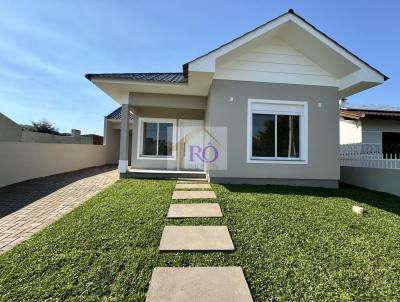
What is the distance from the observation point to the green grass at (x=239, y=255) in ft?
8.63

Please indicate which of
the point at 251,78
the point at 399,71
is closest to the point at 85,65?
the point at 251,78

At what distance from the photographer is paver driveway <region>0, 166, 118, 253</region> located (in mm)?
4297

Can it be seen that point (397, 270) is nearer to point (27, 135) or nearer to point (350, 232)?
point (350, 232)

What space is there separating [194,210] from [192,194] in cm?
148

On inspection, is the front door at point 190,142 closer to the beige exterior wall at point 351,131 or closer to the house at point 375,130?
the house at point 375,130

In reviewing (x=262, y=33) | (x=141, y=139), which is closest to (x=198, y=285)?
(x=262, y=33)

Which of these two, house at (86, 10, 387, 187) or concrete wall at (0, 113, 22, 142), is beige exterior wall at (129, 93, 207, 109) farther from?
concrete wall at (0, 113, 22, 142)

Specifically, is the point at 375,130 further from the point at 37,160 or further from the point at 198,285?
the point at 37,160

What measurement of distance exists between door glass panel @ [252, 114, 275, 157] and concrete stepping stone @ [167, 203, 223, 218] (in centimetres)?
374

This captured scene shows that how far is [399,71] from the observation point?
16.3m

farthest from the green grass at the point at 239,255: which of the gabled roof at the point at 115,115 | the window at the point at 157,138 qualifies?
the gabled roof at the point at 115,115

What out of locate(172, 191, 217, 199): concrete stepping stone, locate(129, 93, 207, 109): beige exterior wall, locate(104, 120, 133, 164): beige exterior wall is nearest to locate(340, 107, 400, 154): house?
locate(129, 93, 207, 109): beige exterior wall

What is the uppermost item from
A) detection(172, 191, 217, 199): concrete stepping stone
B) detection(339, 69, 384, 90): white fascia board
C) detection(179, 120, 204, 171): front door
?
detection(339, 69, 384, 90): white fascia board

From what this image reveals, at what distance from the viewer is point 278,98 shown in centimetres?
871
